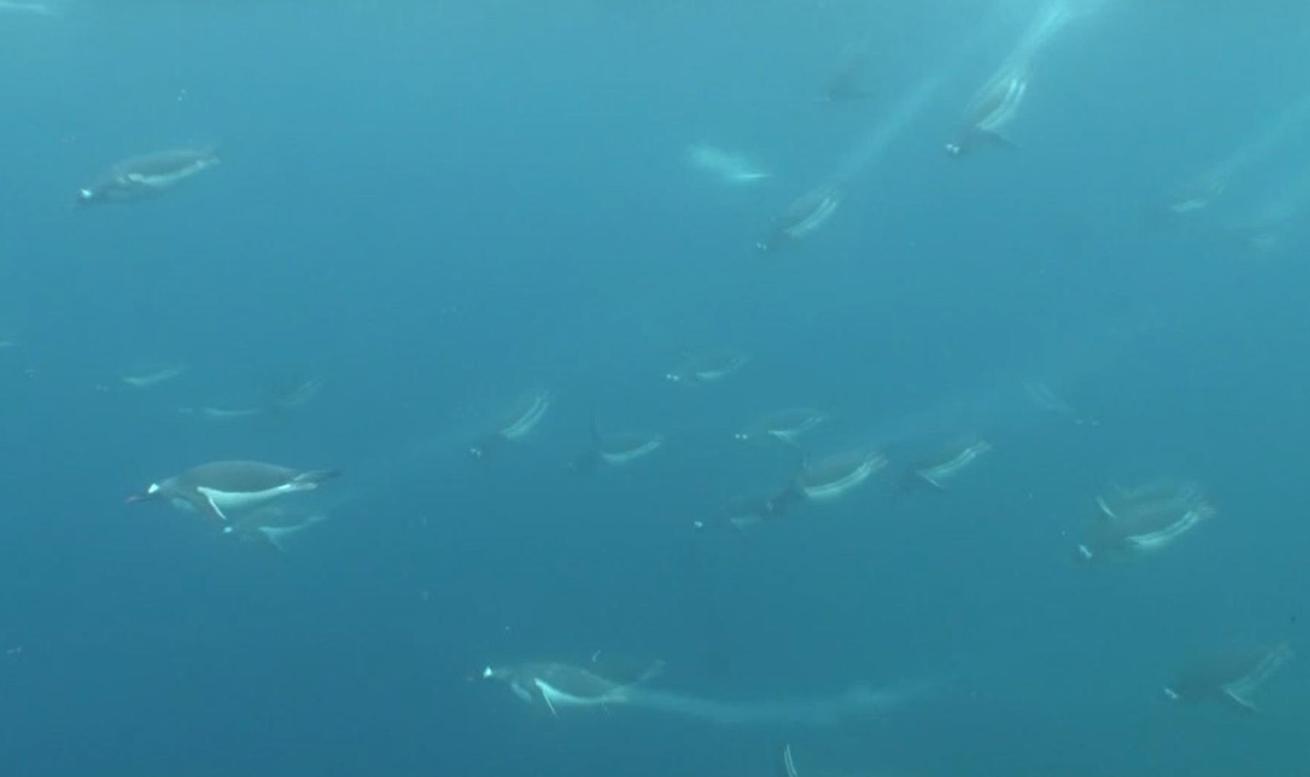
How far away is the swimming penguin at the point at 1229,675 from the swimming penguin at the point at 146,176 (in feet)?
24.9

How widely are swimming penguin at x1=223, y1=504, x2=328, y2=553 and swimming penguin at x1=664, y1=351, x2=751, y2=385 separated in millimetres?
3382

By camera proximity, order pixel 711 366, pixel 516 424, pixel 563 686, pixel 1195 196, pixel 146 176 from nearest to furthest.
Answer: pixel 563 686 < pixel 146 176 < pixel 516 424 < pixel 711 366 < pixel 1195 196

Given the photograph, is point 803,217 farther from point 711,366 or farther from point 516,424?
point 516,424

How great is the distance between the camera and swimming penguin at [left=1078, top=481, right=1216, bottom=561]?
22.4 feet

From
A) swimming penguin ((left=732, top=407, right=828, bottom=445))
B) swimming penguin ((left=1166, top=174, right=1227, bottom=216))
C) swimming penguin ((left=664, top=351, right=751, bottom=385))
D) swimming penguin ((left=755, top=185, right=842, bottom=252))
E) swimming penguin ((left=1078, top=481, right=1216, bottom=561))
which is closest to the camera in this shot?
swimming penguin ((left=1078, top=481, right=1216, bottom=561))

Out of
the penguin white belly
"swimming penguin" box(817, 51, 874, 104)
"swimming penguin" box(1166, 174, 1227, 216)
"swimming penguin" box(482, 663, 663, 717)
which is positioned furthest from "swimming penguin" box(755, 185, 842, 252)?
the penguin white belly

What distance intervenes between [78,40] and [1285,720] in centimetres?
1854

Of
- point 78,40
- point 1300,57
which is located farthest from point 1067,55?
point 78,40

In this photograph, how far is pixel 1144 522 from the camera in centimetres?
685

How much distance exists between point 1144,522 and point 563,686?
3820 mm

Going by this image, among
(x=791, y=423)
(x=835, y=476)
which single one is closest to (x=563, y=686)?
(x=835, y=476)

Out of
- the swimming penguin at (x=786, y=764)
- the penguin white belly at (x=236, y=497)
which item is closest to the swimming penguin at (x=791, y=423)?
the swimming penguin at (x=786, y=764)

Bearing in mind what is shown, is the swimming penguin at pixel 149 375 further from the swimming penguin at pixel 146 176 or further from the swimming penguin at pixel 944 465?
the swimming penguin at pixel 944 465

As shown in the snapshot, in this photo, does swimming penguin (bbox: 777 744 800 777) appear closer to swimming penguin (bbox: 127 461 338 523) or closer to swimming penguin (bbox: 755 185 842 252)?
swimming penguin (bbox: 127 461 338 523)
